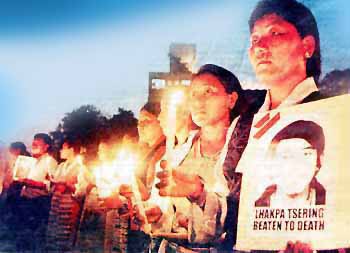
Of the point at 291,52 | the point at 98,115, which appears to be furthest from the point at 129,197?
the point at 291,52

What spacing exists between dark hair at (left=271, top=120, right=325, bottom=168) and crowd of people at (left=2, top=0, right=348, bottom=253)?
0.14 ft

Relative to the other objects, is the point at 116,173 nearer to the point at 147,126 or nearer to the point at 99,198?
the point at 99,198

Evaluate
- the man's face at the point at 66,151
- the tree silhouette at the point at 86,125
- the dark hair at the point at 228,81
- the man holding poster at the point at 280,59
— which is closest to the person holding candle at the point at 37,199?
the man's face at the point at 66,151

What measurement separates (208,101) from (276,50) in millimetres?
755

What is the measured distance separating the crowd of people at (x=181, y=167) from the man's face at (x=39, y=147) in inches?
7.5

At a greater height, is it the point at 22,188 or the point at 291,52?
the point at 291,52

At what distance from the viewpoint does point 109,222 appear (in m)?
6.88

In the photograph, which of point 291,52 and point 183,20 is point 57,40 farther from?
point 291,52

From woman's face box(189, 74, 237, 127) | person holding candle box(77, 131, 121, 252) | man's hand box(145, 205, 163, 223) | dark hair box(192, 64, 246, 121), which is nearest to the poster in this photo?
dark hair box(192, 64, 246, 121)

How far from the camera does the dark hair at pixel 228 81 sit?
22.4 ft

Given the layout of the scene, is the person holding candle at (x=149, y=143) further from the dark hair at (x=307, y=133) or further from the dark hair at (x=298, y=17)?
the dark hair at (x=298, y=17)

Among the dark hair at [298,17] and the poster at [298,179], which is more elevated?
the dark hair at [298,17]

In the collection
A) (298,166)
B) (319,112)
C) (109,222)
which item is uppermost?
(319,112)

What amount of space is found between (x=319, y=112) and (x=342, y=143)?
334mm
